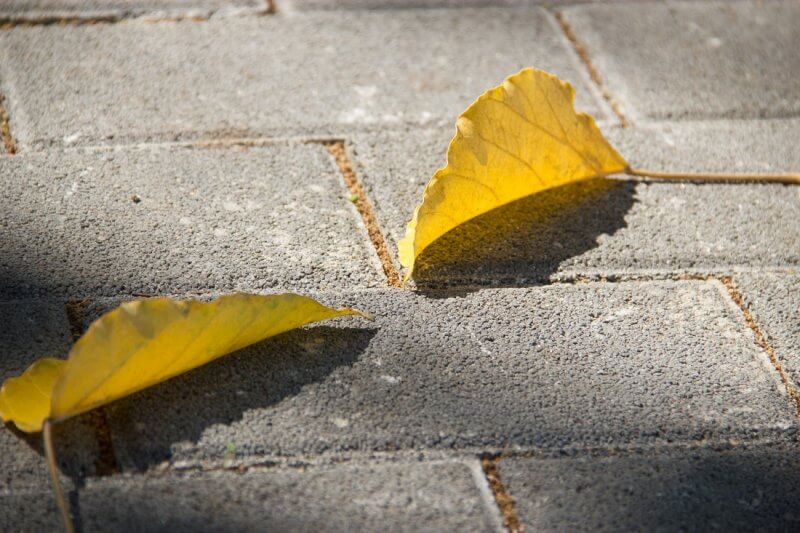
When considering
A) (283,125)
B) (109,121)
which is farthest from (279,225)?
(109,121)

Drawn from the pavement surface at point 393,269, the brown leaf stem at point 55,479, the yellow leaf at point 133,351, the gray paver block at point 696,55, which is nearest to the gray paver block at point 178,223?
the pavement surface at point 393,269

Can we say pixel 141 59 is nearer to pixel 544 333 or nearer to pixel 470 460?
pixel 544 333

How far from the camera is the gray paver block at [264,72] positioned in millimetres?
1865

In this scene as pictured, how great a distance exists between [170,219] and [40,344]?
340 millimetres

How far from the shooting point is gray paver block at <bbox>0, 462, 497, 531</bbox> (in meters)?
1.12

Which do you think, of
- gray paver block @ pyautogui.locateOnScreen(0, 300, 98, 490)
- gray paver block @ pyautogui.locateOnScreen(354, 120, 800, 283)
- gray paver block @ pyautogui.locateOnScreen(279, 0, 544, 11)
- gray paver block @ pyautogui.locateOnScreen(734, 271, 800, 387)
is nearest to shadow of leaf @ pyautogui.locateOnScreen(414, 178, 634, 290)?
gray paver block @ pyautogui.locateOnScreen(354, 120, 800, 283)

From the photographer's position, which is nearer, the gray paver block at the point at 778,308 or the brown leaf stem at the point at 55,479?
the brown leaf stem at the point at 55,479

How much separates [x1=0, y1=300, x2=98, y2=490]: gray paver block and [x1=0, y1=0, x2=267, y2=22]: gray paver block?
1.00 m

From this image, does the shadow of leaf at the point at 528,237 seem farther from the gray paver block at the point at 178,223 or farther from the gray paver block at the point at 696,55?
→ the gray paver block at the point at 696,55

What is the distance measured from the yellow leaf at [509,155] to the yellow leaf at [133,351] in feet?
0.95

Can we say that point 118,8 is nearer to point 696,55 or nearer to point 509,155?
point 509,155

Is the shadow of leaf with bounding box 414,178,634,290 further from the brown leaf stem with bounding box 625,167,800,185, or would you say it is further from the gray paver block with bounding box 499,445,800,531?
the gray paver block with bounding box 499,445,800,531

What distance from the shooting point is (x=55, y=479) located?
1.10 meters

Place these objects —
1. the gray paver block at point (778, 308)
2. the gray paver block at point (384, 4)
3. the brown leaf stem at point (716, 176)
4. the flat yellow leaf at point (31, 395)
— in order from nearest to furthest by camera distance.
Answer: the flat yellow leaf at point (31, 395) → the gray paver block at point (778, 308) → the brown leaf stem at point (716, 176) → the gray paver block at point (384, 4)
